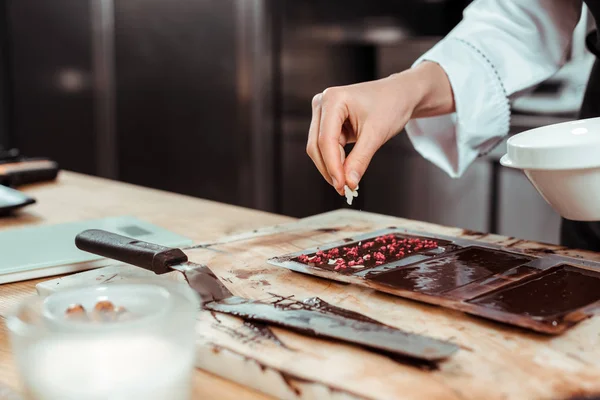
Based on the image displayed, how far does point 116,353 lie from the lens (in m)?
0.46

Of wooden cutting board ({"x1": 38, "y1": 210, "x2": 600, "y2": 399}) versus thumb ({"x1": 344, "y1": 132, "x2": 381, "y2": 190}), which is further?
thumb ({"x1": 344, "y1": 132, "x2": 381, "y2": 190})

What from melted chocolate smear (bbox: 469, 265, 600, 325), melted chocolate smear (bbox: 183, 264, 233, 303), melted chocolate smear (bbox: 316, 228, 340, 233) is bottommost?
melted chocolate smear (bbox: 316, 228, 340, 233)

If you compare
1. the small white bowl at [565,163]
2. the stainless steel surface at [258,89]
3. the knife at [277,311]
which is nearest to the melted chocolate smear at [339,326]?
the knife at [277,311]

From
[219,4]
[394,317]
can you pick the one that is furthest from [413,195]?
[394,317]

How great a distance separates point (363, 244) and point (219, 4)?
2074 mm

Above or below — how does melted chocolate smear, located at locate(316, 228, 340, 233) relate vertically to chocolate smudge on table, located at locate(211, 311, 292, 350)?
below

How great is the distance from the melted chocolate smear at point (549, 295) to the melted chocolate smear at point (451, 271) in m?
0.05

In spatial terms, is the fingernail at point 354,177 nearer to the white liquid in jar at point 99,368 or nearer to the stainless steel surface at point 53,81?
the white liquid in jar at point 99,368

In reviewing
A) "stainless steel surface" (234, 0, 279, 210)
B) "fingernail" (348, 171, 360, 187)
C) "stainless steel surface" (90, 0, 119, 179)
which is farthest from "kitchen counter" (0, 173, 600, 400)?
"stainless steel surface" (90, 0, 119, 179)

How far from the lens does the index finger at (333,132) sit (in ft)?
3.04

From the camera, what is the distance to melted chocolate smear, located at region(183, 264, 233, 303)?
0.79 meters

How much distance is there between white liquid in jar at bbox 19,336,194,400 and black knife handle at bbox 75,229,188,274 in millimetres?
385

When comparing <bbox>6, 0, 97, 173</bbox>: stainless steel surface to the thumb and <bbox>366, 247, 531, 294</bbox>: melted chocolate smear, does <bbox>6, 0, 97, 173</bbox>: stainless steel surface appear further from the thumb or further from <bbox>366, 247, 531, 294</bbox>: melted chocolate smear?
<bbox>366, 247, 531, 294</bbox>: melted chocolate smear

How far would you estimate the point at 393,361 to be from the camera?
62 centimetres
